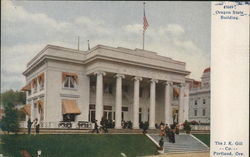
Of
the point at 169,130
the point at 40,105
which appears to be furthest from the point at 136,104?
the point at 40,105

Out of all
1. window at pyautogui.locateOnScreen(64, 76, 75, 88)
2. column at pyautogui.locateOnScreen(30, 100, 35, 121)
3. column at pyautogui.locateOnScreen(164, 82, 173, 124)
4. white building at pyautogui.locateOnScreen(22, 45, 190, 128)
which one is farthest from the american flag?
column at pyautogui.locateOnScreen(30, 100, 35, 121)

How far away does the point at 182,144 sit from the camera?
309 cm

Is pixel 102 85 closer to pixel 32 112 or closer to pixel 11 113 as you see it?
pixel 32 112

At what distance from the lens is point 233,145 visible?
251cm

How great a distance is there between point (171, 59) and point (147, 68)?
0.24m

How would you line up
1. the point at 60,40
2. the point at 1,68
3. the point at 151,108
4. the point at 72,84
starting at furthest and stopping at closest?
1. the point at 151,108
2. the point at 72,84
3. the point at 60,40
4. the point at 1,68

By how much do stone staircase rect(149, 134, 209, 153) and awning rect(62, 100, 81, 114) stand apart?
2.32ft

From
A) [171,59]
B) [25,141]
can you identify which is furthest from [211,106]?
[25,141]

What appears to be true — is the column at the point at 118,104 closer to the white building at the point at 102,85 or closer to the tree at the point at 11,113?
the white building at the point at 102,85

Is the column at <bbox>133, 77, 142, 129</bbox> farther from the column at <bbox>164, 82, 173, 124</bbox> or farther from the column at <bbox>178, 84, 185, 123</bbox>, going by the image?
the column at <bbox>178, 84, 185, 123</bbox>

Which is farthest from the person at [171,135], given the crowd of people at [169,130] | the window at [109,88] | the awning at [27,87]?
the awning at [27,87]

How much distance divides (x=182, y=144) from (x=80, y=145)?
0.95 metres

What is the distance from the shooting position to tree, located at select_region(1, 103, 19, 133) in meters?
2.50

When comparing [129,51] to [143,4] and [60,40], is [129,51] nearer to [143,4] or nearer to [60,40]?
[143,4]
